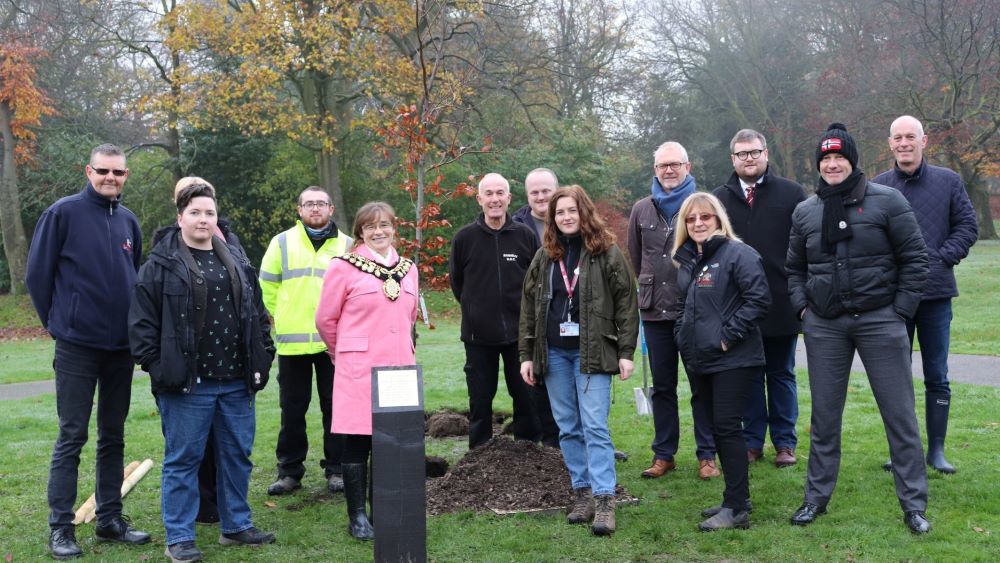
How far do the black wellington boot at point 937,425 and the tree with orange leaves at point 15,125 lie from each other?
86.0 ft

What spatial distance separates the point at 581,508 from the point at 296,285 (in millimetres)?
2525

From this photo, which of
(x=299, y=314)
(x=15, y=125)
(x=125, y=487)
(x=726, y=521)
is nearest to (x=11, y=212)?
(x=15, y=125)

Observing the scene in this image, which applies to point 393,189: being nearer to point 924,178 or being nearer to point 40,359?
point 40,359

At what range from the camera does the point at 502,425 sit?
8.76 meters

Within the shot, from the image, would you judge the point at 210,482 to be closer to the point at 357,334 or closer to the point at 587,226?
the point at 357,334

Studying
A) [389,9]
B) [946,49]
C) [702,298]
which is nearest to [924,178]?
[702,298]

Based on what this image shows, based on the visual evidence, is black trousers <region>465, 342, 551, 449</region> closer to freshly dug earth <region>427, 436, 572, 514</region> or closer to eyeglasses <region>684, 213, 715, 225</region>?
freshly dug earth <region>427, 436, 572, 514</region>

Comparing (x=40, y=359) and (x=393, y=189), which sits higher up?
(x=393, y=189)

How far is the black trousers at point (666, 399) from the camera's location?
654 centimetres

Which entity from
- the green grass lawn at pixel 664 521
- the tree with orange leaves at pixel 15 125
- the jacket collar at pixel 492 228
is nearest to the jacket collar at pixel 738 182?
the jacket collar at pixel 492 228

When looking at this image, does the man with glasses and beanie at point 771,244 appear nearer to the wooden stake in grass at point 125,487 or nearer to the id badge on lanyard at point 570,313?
the id badge on lanyard at point 570,313

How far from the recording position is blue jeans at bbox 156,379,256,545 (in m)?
5.11

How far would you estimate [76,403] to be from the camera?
17.4ft

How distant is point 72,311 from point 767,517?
169 inches
